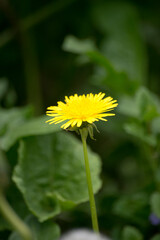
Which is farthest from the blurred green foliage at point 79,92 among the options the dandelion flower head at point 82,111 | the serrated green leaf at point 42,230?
the dandelion flower head at point 82,111

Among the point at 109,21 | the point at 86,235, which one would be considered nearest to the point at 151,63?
the point at 109,21

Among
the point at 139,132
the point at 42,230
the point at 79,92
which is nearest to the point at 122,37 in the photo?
the point at 79,92

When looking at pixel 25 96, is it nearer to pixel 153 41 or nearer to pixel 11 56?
pixel 11 56

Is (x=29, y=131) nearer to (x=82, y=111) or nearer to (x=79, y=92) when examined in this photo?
(x=82, y=111)

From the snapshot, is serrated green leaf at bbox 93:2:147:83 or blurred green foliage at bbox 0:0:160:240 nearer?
blurred green foliage at bbox 0:0:160:240

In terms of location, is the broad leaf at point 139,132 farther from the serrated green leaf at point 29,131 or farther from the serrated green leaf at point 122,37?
the serrated green leaf at point 122,37

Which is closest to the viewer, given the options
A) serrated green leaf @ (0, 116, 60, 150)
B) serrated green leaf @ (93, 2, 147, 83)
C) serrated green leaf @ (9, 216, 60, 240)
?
serrated green leaf @ (9, 216, 60, 240)

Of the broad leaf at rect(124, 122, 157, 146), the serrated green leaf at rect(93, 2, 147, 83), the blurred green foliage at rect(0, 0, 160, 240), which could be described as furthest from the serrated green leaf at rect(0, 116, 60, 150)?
the serrated green leaf at rect(93, 2, 147, 83)

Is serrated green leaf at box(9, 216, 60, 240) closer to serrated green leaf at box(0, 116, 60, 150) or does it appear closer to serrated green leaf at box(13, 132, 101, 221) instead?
serrated green leaf at box(13, 132, 101, 221)
